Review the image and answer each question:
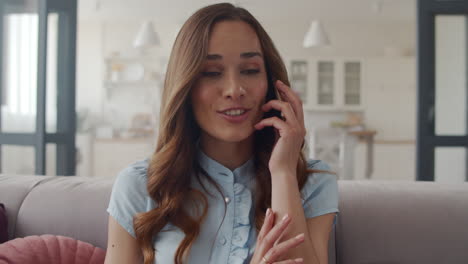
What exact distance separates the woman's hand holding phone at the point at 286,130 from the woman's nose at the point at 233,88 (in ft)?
0.35

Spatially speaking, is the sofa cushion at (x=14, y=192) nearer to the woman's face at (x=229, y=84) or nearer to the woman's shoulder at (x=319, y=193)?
the woman's face at (x=229, y=84)

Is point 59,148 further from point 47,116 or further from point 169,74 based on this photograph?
point 169,74

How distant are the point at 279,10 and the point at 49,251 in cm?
624

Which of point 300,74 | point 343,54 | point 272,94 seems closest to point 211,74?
point 272,94

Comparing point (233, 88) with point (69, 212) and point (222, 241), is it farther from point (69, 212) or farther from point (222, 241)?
point (69, 212)

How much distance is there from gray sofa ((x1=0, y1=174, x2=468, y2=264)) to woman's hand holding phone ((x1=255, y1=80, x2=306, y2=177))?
0.91ft

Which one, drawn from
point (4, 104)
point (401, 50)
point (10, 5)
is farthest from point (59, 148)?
point (401, 50)

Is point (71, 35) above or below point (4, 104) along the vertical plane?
above

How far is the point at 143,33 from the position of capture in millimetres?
5426

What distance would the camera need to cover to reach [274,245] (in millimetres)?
982

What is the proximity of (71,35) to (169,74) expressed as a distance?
1.45 meters

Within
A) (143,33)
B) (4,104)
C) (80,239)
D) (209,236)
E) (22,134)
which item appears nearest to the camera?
(209,236)

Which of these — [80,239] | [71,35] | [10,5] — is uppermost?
[10,5]

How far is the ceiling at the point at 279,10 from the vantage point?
6410 mm
